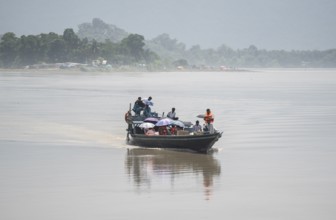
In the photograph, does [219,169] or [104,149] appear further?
[104,149]

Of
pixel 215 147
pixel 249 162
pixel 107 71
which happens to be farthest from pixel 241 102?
pixel 107 71

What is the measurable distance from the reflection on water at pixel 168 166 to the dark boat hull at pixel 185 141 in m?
0.29

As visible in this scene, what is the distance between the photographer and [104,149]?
36500 millimetres

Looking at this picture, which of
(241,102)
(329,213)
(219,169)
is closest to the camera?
(329,213)

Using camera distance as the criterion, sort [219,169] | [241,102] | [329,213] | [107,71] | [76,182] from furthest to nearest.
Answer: [107,71] → [241,102] → [219,169] → [76,182] → [329,213]

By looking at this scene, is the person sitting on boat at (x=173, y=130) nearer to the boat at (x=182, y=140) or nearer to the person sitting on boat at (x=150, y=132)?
the boat at (x=182, y=140)

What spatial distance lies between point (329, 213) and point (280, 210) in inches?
54.0

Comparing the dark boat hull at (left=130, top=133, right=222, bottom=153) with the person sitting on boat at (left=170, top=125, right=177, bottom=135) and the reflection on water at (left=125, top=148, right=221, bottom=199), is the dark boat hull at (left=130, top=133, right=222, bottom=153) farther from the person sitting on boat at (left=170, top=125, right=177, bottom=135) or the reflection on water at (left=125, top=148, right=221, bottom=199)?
the person sitting on boat at (left=170, top=125, right=177, bottom=135)

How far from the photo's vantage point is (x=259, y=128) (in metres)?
46.1

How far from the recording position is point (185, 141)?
34375 mm

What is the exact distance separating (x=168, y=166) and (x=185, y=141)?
10.8 feet

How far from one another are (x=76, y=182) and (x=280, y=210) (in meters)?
7.57

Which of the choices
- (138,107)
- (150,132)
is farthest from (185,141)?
(138,107)

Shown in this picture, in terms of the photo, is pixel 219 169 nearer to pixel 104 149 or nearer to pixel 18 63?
pixel 104 149
